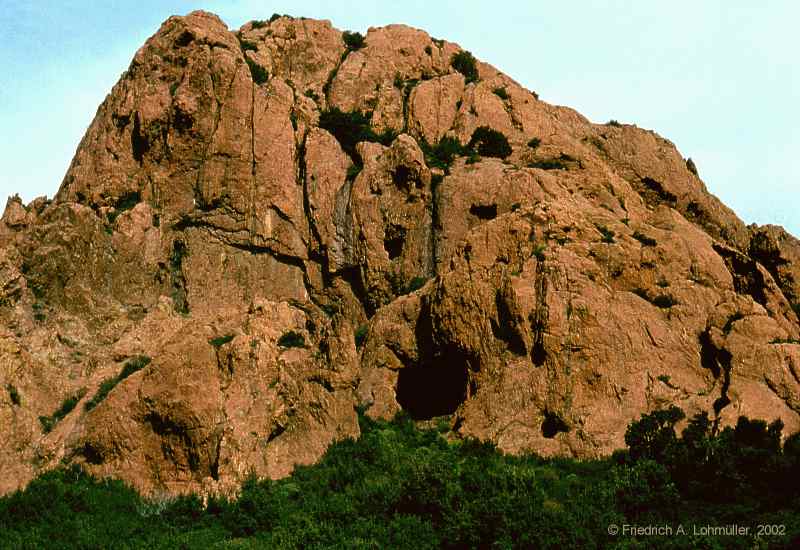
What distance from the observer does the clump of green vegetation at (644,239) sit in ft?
140

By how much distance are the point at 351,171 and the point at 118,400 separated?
20.2 m

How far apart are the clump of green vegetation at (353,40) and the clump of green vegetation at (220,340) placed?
30.3 m

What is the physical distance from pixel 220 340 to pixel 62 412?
676 cm

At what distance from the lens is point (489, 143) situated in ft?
178

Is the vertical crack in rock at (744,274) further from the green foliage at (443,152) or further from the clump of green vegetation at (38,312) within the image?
the clump of green vegetation at (38,312)

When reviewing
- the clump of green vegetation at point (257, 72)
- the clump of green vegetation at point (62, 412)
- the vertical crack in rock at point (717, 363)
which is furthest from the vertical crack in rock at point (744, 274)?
the clump of green vegetation at point (62, 412)

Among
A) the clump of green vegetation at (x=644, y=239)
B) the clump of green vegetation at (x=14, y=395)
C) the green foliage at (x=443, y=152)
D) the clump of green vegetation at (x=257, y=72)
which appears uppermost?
the clump of green vegetation at (x=257, y=72)

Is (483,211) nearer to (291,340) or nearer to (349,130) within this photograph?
Answer: (349,130)

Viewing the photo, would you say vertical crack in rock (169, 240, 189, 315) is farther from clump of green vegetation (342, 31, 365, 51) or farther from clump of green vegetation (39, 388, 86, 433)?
clump of green vegetation (342, 31, 365, 51)

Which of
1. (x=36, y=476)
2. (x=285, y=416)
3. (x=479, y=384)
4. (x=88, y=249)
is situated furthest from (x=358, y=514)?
(x=88, y=249)

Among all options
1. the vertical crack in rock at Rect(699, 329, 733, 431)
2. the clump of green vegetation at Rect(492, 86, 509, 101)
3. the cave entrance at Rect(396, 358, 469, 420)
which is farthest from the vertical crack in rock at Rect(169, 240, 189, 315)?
the vertical crack in rock at Rect(699, 329, 733, 431)

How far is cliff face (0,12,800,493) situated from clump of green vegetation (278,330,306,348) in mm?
179

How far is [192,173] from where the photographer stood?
49.2m

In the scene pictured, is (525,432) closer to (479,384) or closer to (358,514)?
(479,384)
